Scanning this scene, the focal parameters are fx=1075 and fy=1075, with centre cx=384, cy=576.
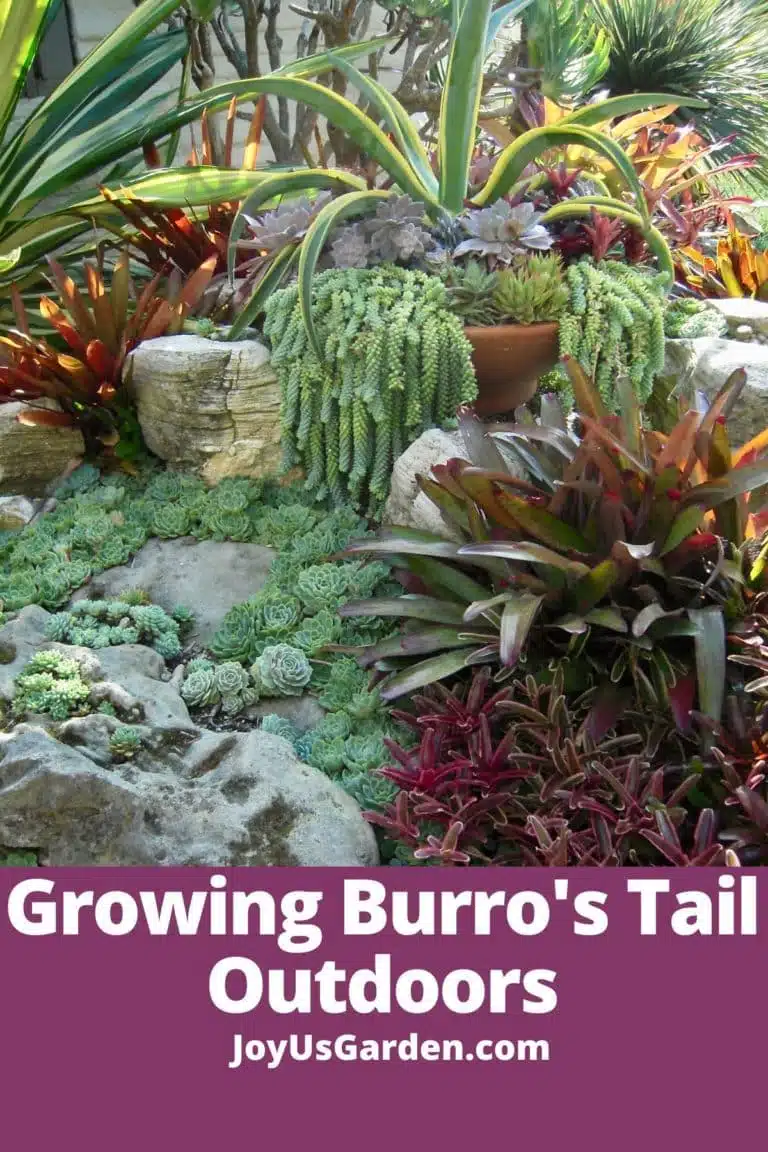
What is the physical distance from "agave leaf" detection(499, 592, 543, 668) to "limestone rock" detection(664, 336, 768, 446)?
1131mm

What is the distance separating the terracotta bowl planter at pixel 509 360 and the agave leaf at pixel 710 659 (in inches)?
48.8

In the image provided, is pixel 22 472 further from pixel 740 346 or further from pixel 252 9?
pixel 252 9

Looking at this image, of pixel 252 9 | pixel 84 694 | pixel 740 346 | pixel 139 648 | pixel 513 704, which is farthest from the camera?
pixel 252 9

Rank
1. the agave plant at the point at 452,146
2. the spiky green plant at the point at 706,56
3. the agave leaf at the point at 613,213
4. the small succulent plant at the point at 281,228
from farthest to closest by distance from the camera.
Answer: the spiky green plant at the point at 706,56, the small succulent plant at the point at 281,228, the agave leaf at the point at 613,213, the agave plant at the point at 452,146

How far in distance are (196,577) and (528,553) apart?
1.27 m

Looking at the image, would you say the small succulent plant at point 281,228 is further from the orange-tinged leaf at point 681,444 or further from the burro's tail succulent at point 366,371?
the orange-tinged leaf at point 681,444

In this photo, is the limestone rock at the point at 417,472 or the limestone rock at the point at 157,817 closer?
the limestone rock at the point at 157,817

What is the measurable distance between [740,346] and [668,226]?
3.47 feet

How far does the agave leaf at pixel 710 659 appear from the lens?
2.37 meters

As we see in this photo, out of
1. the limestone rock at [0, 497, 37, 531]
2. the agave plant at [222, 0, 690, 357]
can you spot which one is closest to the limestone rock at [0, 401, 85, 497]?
the limestone rock at [0, 497, 37, 531]

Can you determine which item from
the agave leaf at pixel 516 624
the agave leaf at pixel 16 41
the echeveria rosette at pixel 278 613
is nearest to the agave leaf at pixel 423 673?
the agave leaf at pixel 516 624

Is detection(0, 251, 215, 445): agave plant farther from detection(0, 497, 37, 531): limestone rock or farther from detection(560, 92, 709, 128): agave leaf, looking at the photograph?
detection(560, 92, 709, 128): agave leaf

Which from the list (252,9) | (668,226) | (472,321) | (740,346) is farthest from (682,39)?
(472,321)

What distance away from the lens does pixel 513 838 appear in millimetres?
2355
